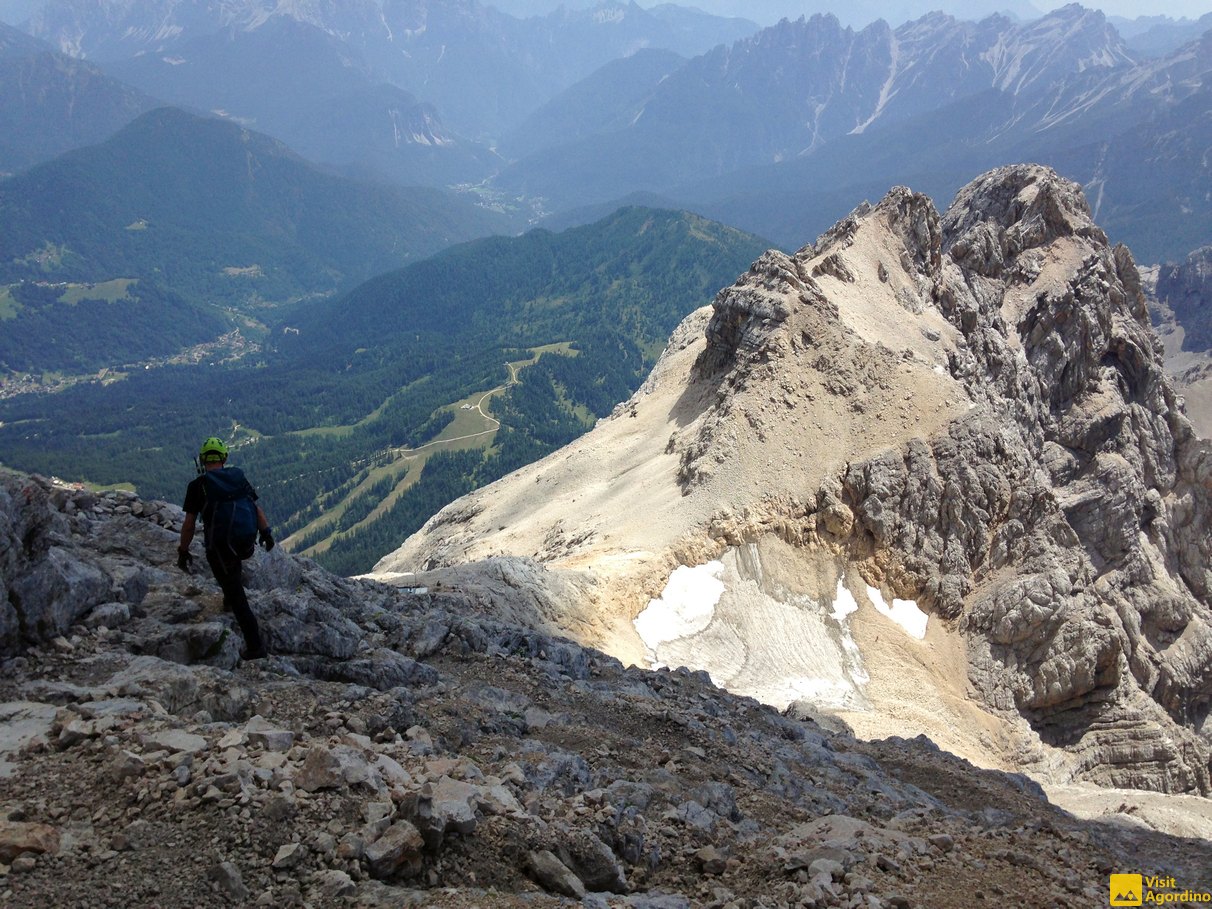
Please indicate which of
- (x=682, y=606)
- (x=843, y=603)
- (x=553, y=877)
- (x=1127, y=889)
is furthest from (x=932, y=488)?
(x=553, y=877)

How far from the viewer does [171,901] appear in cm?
897

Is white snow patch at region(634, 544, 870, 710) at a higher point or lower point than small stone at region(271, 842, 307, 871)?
lower

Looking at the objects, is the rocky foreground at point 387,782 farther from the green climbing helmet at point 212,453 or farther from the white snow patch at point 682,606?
the white snow patch at point 682,606

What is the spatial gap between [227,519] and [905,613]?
122ft

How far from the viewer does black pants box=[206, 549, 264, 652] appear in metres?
15.1

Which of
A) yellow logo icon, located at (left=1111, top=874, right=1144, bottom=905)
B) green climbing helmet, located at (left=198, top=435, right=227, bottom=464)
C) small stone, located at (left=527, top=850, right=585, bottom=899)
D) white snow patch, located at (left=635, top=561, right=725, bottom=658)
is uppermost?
green climbing helmet, located at (left=198, top=435, right=227, bottom=464)

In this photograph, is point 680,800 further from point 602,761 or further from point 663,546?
point 663,546

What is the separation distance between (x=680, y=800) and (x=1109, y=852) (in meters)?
7.80

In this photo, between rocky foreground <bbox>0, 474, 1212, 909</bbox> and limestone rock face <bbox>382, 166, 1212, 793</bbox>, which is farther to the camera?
limestone rock face <bbox>382, 166, 1212, 793</bbox>

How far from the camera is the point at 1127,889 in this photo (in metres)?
13.1

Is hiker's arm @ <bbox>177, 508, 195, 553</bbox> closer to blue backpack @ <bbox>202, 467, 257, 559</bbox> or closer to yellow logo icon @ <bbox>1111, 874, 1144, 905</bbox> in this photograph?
blue backpack @ <bbox>202, 467, 257, 559</bbox>

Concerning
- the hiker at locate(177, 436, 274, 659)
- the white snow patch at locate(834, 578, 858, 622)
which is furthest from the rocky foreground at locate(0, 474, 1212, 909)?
the white snow patch at locate(834, 578, 858, 622)

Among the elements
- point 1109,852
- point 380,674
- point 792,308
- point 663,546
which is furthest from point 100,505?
point 792,308

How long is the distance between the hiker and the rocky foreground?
0.55 m
